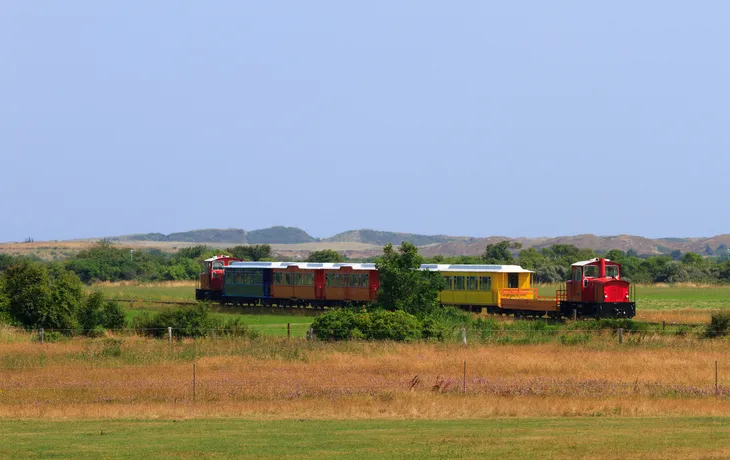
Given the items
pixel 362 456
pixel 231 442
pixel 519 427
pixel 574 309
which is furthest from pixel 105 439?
pixel 574 309

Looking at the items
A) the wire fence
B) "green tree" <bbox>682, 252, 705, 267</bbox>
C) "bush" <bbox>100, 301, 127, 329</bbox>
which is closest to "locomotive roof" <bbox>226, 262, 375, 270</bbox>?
"bush" <bbox>100, 301, 127, 329</bbox>

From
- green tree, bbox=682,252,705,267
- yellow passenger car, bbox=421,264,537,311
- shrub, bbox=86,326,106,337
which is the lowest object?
shrub, bbox=86,326,106,337

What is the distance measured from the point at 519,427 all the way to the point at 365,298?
42616mm

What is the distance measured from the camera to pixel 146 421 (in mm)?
22266

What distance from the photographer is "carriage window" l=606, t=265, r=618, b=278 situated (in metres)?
54.4

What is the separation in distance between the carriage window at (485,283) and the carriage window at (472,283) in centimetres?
30

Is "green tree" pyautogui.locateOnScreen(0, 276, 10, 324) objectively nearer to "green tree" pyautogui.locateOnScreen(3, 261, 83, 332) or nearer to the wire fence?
"green tree" pyautogui.locateOnScreen(3, 261, 83, 332)

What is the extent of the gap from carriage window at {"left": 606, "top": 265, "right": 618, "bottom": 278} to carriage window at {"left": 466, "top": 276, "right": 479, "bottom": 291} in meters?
7.68

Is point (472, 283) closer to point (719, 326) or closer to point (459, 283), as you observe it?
→ point (459, 283)

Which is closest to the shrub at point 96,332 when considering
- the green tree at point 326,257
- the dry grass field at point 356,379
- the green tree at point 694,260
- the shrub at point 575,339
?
the dry grass field at point 356,379

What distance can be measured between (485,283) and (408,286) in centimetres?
1051

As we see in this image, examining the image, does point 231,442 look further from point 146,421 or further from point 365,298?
point 365,298

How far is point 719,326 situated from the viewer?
42.1 meters

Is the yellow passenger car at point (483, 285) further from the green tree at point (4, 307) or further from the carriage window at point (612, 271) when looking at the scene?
the green tree at point (4, 307)
